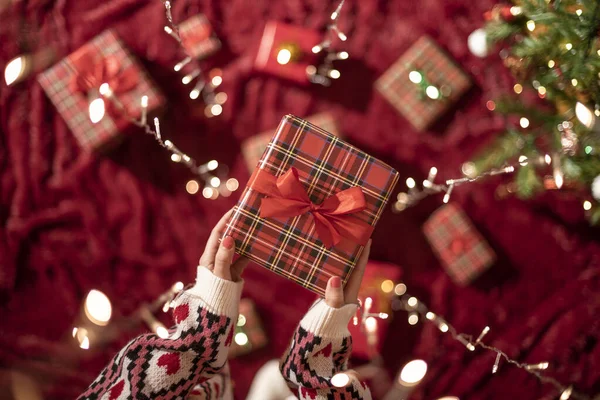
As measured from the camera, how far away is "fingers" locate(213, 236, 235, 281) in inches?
40.9

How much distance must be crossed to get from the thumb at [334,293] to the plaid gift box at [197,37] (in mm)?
947

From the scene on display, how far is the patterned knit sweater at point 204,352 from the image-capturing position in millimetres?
1029

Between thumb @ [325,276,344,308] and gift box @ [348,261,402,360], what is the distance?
0.47 metres

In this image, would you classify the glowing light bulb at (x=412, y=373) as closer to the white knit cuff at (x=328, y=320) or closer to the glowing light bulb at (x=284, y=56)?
the white knit cuff at (x=328, y=320)

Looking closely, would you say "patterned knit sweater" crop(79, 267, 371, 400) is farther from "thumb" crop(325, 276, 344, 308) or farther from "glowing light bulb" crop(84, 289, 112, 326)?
"glowing light bulb" crop(84, 289, 112, 326)

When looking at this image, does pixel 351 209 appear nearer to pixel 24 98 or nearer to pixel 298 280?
pixel 298 280

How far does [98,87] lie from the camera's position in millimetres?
1498

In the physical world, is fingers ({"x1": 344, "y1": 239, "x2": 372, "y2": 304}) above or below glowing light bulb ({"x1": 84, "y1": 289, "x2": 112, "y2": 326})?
above

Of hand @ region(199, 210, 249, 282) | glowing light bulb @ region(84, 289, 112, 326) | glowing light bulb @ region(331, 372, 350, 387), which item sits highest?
hand @ region(199, 210, 249, 282)

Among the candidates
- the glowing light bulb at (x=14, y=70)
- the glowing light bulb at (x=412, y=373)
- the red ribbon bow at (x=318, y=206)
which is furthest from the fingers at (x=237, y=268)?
the glowing light bulb at (x=14, y=70)

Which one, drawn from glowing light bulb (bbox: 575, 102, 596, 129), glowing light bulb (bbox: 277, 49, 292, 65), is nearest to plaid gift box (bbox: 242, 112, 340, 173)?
glowing light bulb (bbox: 277, 49, 292, 65)

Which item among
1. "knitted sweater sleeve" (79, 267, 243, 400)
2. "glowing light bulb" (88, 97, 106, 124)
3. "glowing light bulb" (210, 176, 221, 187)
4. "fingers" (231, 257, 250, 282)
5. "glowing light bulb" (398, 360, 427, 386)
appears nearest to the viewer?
"knitted sweater sleeve" (79, 267, 243, 400)

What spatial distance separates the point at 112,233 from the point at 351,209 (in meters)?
0.92

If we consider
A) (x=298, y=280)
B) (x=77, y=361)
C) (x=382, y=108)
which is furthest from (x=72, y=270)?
(x=382, y=108)
